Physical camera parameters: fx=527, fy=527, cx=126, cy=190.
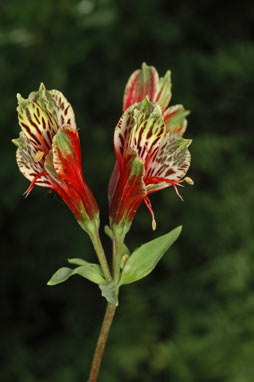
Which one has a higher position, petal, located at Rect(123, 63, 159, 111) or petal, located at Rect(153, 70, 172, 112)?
petal, located at Rect(123, 63, 159, 111)

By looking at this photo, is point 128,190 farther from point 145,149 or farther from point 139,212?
point 139,212

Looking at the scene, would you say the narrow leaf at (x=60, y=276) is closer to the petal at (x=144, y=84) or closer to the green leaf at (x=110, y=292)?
the green leaf at (x=110, y=292)

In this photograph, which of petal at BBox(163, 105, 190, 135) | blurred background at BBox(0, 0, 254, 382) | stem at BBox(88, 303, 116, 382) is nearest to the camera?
stem at BBox(88, 303, 116, 382)

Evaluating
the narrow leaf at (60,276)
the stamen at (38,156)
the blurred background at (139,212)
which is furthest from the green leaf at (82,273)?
the blurred background at (139,212)

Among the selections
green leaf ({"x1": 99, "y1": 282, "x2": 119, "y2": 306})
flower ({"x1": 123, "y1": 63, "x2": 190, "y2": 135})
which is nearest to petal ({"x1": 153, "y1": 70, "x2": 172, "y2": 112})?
flower ({"x1": 123, "y1": 63, "x2": 190, "y2": 135})

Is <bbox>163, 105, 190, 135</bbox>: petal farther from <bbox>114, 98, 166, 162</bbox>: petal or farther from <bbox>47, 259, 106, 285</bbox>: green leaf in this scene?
<bbox>47, 259, 106, 285</bbox>: green leaf

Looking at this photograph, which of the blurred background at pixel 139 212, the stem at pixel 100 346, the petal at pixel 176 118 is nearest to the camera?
the stem at pixel 100 346
